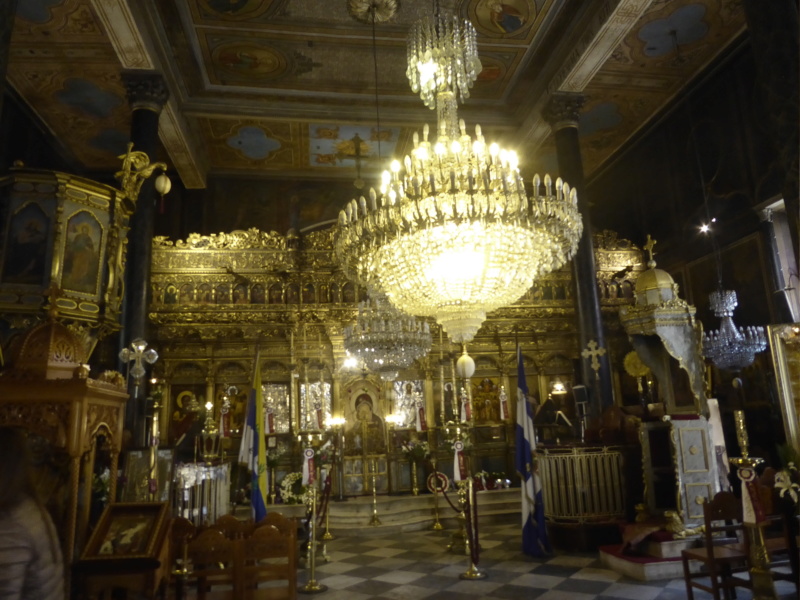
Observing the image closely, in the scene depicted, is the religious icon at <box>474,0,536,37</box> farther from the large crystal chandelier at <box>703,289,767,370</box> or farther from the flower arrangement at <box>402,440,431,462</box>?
the flower arrangement at <box>402,440,431,462</box>

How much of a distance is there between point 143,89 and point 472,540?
7.93 metres

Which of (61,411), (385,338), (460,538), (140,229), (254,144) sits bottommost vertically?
(460,538)

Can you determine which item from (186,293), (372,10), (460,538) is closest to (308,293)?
(186,293)

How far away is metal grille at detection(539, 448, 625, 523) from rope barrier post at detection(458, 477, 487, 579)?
1158 mm

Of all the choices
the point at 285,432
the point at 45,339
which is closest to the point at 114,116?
the point at 285,432

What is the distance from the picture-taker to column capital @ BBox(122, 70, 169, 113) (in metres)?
8.58

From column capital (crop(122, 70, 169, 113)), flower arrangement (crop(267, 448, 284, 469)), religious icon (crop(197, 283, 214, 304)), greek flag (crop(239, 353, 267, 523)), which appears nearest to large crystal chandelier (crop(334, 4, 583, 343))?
greek flag (crop(239, 353, 267, 523))

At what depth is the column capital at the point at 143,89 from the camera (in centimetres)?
858

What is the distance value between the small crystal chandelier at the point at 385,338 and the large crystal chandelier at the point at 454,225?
7.83ft

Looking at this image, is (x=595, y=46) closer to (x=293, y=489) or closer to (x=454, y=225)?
(x=454, y=225)

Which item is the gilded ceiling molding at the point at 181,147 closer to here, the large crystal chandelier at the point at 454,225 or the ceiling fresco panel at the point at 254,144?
the ceiling fresco panel at the point at 254,144

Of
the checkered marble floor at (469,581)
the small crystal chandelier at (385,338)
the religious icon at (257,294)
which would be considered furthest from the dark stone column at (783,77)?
the religious icon at (257,294)

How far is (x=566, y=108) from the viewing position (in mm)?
9688

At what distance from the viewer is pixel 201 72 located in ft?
31.9
